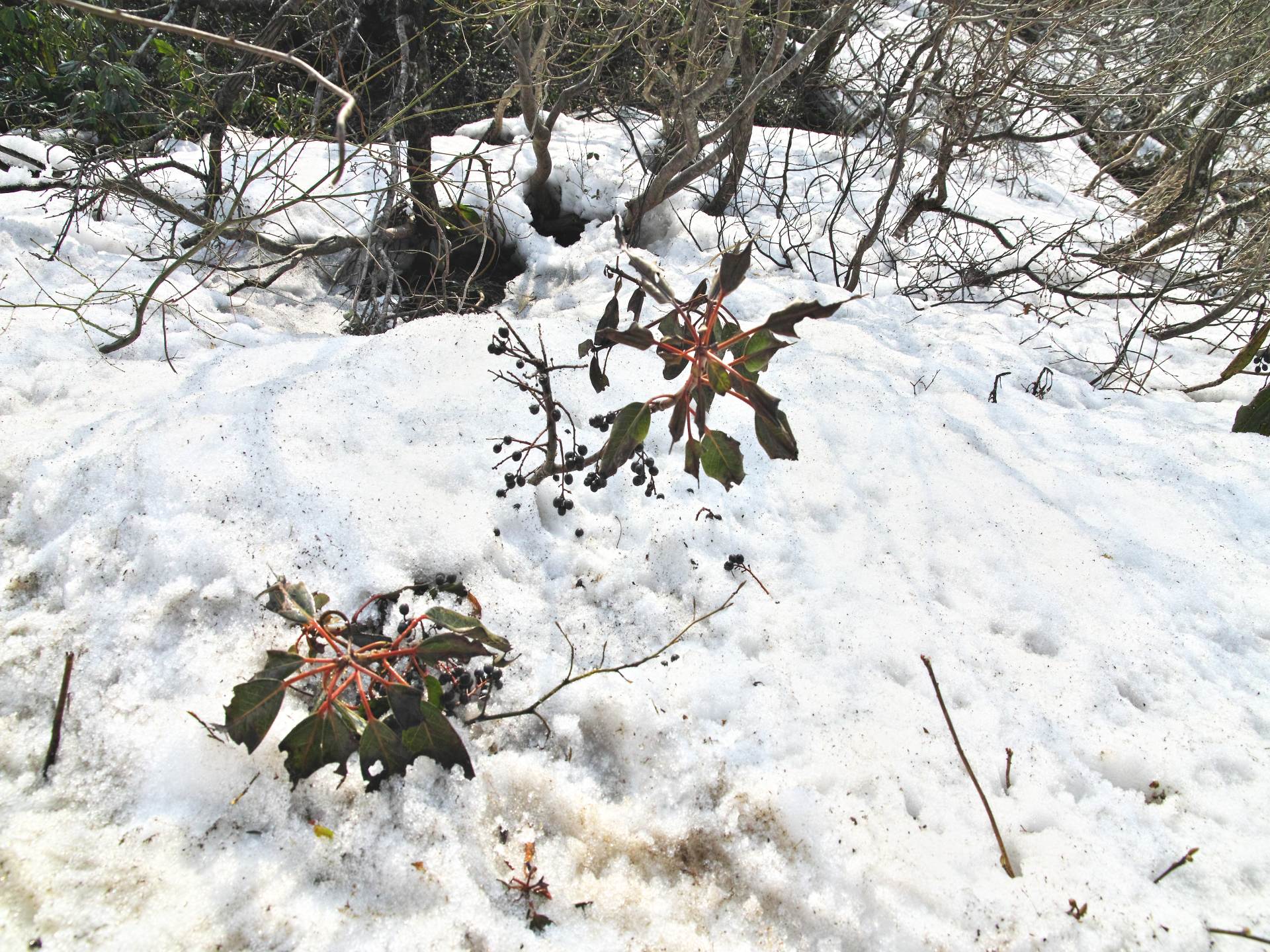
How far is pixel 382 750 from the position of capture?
110 cm

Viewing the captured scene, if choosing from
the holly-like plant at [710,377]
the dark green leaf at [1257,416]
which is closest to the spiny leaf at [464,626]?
the holly-like plant at [710,377]

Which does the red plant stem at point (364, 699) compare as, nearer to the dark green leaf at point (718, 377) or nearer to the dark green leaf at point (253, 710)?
the dark green leaf at point (253, 710)

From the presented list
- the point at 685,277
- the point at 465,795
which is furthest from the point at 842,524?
the point at 685,277

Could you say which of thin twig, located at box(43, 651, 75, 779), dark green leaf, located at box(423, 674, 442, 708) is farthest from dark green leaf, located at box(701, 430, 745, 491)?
thin twig, located at box(43, 651, 75, 779)

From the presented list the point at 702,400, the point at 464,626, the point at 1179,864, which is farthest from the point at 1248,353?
the point at 464,626

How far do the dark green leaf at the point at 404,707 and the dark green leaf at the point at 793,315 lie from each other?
2.78ft

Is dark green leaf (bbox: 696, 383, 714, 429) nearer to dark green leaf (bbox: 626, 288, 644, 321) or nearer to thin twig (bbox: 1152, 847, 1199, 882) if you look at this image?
dark green leaf (bbox: 626, 288, 644, 321)

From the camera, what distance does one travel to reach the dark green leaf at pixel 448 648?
1146 mm

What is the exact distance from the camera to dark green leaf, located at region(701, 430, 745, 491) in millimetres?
1250

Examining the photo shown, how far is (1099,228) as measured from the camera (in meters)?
4.24

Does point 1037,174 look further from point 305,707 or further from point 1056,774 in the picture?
point 305,707

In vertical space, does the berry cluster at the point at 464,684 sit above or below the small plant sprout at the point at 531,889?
above

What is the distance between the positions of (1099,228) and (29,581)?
17.1 feet

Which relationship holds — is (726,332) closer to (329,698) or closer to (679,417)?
(679,417)
